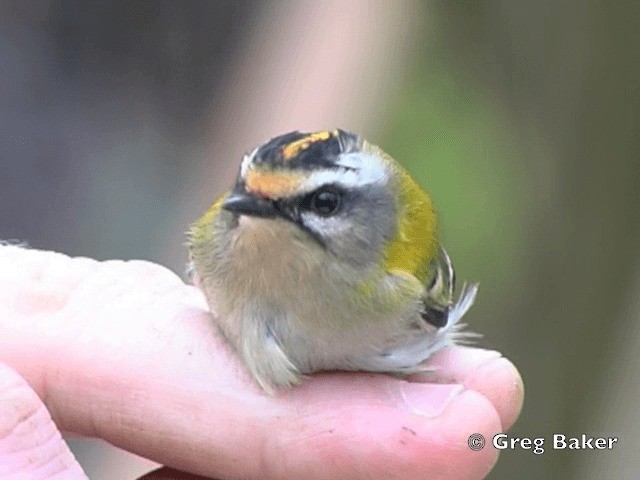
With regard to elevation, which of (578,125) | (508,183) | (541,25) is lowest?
(508,183)

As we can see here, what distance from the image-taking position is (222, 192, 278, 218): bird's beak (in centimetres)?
100

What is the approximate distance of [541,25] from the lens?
107 inches

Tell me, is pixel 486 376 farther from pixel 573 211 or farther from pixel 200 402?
pixel 573 211

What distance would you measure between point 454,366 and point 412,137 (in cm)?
163

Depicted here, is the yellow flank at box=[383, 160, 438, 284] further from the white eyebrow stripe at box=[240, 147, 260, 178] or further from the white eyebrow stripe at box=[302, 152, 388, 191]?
the white eyebrow stripe at box=[240, 147, 260, 178]

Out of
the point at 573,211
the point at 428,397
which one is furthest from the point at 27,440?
the point at 573,211

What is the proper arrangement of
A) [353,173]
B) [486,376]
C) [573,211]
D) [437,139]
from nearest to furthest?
[353,173]
[486,376]
[573,211]
[437,139]

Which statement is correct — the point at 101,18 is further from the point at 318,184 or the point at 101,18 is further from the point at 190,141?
the point at 318,184

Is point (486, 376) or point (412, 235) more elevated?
point (412, 235)

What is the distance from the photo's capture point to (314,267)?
1.06 m

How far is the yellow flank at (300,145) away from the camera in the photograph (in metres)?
1.01

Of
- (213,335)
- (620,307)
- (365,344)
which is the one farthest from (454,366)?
(620,307)

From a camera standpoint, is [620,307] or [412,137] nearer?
[620,307]

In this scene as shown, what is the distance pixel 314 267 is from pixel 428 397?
0.24m
